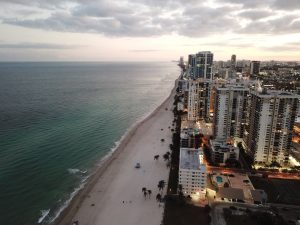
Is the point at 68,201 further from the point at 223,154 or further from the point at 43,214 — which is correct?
the point at 223,154

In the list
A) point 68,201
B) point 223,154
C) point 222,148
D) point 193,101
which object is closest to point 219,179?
point 223,154

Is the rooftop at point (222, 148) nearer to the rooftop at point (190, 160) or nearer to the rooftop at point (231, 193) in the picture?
the rooftop at point (190, 160)

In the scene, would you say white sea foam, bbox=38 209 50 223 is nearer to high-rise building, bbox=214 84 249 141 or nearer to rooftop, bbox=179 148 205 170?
rooftop, bbox=179 148 205 170

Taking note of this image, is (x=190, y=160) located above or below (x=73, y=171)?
above

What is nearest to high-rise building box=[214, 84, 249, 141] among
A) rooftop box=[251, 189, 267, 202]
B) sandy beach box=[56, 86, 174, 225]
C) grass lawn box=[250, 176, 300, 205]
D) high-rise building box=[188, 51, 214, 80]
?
sandy beach box=[56, 86, 174, 225]

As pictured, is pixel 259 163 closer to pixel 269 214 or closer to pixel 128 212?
pixel 269 214

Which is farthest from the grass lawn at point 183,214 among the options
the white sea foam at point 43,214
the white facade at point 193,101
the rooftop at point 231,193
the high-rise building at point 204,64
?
the high-rise building at point 204,64

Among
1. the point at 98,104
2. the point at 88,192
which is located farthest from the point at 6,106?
the point at 88,192

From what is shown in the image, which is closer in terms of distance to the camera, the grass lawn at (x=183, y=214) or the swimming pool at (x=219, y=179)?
Answer: the grass lawn at (x=183, y=214)
